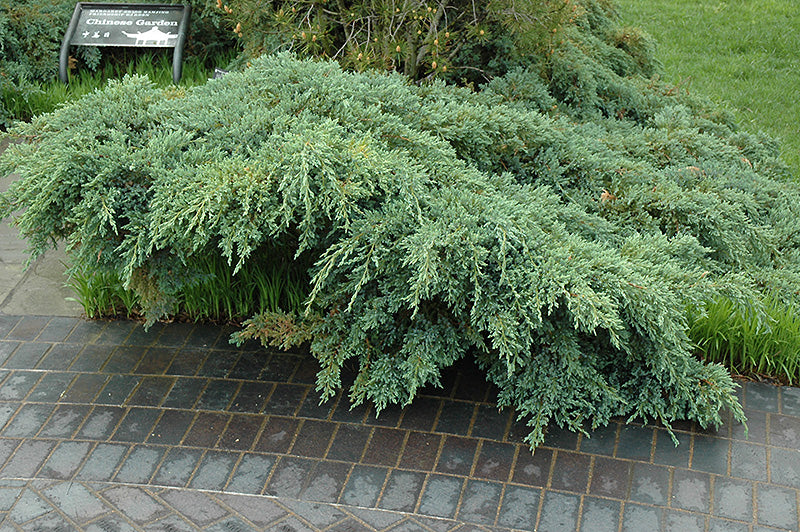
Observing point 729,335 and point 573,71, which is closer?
point 729,335

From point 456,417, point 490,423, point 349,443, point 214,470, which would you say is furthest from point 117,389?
point 490,423

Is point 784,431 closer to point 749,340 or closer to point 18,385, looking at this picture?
point 749,340

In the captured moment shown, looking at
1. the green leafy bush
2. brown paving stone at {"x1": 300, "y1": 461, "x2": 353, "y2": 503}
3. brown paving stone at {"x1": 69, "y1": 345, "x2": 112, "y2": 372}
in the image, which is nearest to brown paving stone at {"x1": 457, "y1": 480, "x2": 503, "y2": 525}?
brown paving stone at {"x1": 300, "y1": 461, "x2": 353, "y2": 503}

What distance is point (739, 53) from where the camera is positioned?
10.0 metres

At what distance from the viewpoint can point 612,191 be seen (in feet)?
15.5

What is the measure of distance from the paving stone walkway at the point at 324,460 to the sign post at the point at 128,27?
4167 mm

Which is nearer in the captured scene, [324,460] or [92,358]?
[324,460]

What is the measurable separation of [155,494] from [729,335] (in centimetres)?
286

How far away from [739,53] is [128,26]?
7.05 metres

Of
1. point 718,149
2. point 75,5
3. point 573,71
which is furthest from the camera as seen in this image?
point 75,5

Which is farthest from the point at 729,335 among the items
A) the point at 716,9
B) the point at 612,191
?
the point at 716,9

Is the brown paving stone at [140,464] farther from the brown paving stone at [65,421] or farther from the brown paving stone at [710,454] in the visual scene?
the brown paving stone at [710,454]

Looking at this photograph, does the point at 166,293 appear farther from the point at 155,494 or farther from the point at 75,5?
the point at 75,5

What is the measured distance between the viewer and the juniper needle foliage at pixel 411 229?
3619 mm
